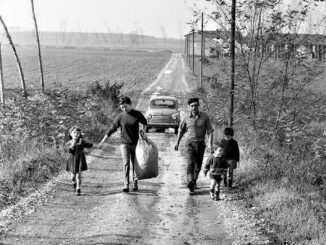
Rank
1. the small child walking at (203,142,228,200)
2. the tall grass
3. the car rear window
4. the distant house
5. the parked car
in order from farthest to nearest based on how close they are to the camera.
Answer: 1. the car rear window
2. the parked car
3. the distant house
4. the tall grass
5. the small child walking at (203,142,228,200)

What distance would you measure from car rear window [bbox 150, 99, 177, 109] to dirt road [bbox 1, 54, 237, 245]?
803cm

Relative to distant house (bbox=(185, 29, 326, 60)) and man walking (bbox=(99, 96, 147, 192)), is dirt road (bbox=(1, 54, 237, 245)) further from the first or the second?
distant house (bbox=(185, 29, 326, 60))

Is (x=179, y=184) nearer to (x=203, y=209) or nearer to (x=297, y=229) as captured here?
(x=203, y=209)

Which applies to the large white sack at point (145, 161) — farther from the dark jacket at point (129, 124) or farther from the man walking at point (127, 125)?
the dark jacket at point (129, 124)

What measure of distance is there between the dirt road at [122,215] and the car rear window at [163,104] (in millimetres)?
8033

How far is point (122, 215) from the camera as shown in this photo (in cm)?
873

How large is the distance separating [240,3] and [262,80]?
2806 millimetres

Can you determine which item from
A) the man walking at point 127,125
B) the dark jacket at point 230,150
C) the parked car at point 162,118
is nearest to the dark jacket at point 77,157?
the man walking at point 127,125

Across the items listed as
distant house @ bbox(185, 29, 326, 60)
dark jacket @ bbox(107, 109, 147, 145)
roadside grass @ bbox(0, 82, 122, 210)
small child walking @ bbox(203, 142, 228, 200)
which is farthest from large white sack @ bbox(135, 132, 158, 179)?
distant house @ bbox(185, 29, 326, 60)

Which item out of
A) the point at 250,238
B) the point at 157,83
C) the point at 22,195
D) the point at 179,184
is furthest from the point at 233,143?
the point at 157,83

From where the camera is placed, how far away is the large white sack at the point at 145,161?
416 inches

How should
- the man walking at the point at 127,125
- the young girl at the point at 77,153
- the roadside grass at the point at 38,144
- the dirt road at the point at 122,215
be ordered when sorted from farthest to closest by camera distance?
the roadside grass at the point at 38,144, the young girl at the point at 77,153, the man walking at the point at 127,125, the dirt road at the point at 122,215

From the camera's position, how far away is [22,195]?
1016 cm

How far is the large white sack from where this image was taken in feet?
34.7
